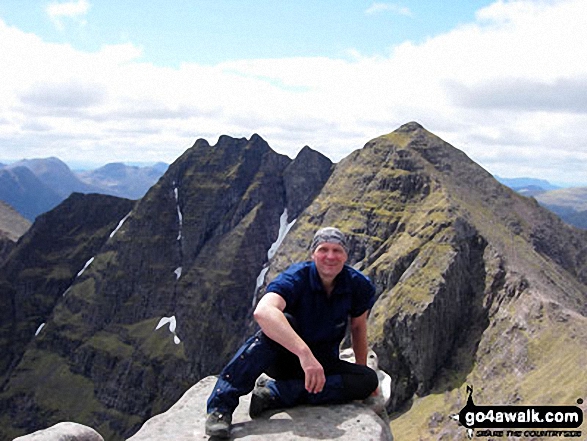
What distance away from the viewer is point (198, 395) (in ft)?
50.0

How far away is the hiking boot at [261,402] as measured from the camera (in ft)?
42.5

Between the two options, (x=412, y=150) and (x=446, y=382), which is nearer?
(x=446, y=382)

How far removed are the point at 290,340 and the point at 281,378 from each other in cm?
232

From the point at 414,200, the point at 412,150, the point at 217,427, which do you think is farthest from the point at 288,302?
the point at 412,150

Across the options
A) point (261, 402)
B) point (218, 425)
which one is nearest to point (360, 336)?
point (261, 402)

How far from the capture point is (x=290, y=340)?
11.7 m

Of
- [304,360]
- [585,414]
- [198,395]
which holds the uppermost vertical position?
[304,360]

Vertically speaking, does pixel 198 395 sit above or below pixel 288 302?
below

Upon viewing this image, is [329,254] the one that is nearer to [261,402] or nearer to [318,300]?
[318,300]

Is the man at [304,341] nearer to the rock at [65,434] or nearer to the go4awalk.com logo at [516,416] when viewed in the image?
the rock at [65,434]

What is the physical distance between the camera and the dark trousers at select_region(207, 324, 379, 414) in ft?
41.0

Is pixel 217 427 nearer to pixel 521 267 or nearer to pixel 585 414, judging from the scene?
pixel 585 414

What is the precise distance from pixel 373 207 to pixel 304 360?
178784 mm

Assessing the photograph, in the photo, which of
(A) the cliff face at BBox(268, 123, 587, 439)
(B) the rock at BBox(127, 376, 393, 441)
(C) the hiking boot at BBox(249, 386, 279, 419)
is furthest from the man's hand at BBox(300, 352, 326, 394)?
(A) the cliff face at BBox(268, 123, 587, 439)
